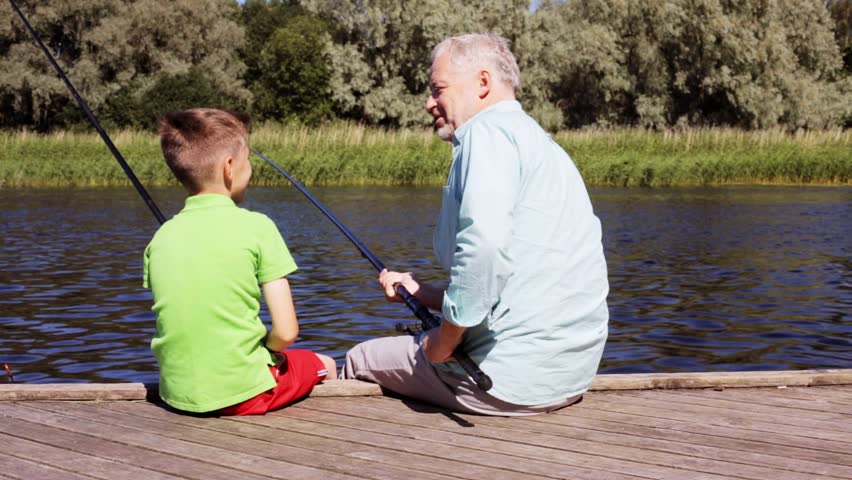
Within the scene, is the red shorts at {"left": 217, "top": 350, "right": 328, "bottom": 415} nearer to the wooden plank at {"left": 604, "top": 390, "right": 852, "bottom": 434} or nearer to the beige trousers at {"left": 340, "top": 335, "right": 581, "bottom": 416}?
the beige trousers at {"left": 340, "top": 335, "right": 581, "bottom": 416}

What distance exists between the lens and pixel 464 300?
3020mm

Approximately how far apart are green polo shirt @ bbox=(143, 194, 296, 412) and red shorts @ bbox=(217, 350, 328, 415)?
3.4 inches

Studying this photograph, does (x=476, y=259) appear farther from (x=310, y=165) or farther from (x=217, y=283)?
(x=310, y=165)

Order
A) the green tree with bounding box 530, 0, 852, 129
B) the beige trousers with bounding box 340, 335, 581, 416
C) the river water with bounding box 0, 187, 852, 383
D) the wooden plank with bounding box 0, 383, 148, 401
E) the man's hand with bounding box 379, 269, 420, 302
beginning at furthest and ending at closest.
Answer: the green tree with bounding box 530, 0, 852, 129, the river water with bounding box 0, 187, 852, 383, the wooden plank with bounding box 0, 383, 148, 401, the man's hand with bounding box 379, 269, 420, 302, the beige trousers with bounding box 340, 335, 581, 416

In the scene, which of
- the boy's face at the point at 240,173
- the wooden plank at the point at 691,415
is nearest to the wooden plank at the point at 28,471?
the boy's face at the point at 240,173

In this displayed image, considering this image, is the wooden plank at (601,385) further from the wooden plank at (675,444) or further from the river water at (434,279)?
the river water at (434,279)

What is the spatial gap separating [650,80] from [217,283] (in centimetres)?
3762

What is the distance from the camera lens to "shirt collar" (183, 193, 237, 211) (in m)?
3.38

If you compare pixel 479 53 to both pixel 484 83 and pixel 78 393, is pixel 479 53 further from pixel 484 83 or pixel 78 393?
pixel 78 393

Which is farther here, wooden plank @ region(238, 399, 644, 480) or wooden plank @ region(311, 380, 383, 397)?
wooden plank @ region(311, 380, 383, 397)

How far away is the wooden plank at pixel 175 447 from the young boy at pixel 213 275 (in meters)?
0.23

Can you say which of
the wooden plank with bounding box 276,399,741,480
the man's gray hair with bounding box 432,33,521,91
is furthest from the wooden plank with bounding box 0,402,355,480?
the man's gray hair with bounding box 432,33,521,91

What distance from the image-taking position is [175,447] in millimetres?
3180

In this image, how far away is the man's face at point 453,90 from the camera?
3.22m
